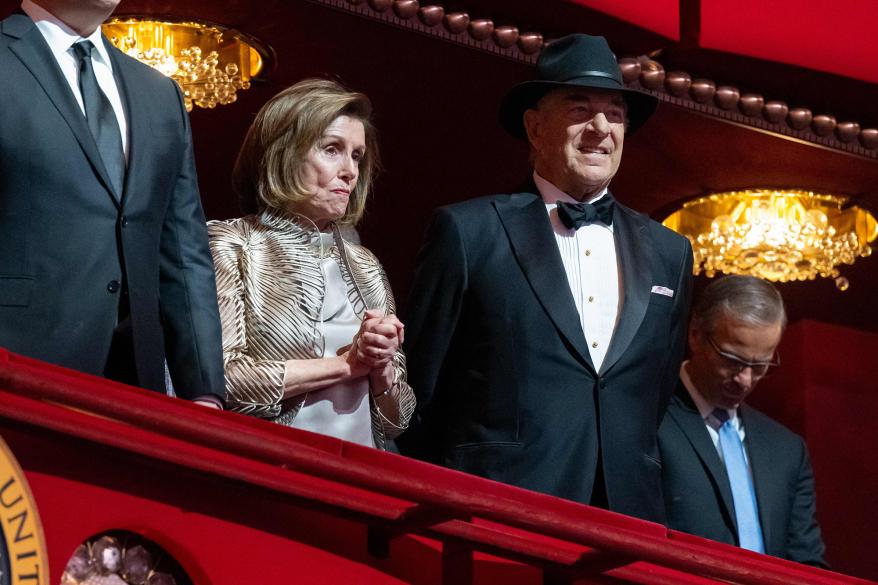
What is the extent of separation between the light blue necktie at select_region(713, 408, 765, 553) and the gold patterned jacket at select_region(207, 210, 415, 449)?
0.94 metres

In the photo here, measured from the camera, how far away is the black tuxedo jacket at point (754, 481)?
138 inches

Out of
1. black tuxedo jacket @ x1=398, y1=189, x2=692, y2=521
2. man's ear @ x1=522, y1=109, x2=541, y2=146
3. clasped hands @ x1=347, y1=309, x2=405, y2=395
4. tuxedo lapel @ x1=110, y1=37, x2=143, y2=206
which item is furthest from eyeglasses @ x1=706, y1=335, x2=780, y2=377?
tuxedo lapel @ x1=110, y1=37, x2=143, y2=206

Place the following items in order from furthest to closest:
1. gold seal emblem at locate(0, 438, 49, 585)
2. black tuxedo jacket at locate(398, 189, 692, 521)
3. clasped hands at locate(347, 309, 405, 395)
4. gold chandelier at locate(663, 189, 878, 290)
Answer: gold chandelier at locate(663, 189, 878, 290) < black tuxedo jacket at locate(398, 189, 692, 521) < clasped hands at locate(347, 309, 405, 395) < gold seal emblem at locate(0, 438, 49, 585)

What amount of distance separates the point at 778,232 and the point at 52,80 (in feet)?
9.96

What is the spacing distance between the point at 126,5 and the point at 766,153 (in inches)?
67.9

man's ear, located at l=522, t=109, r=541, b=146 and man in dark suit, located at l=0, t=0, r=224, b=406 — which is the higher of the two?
man's ear, located at l=522, t=109, r=541, b=146

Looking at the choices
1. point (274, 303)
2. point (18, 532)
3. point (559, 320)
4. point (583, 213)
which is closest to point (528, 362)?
point (559, 320)

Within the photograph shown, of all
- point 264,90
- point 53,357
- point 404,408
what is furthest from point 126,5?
point 53,357

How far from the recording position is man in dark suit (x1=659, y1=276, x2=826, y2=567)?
11.6 feet

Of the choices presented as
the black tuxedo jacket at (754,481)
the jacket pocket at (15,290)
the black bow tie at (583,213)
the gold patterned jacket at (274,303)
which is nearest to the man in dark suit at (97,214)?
the jacket pocket at (15,290)

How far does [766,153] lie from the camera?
479 centimetres

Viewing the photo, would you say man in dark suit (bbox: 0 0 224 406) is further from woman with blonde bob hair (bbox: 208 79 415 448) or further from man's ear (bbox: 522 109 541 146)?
man's ear (bbox: 522 109 541 146)

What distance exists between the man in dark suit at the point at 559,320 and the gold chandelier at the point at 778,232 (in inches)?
75.7

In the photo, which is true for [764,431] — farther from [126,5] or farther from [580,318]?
[126,5]
